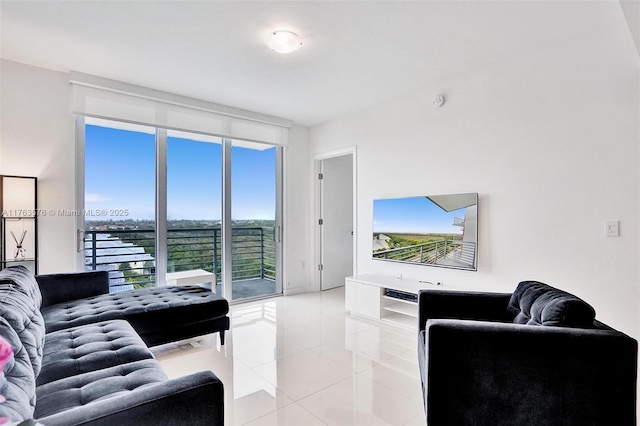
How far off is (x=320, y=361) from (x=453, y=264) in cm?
166

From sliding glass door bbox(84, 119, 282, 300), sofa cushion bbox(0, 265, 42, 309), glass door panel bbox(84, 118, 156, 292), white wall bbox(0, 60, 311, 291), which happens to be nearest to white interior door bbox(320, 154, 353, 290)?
sliding glass door bbox(84, 119, 282, 300)

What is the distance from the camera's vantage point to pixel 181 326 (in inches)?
108

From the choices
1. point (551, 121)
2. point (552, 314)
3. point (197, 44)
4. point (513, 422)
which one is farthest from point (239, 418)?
point (551, 121)

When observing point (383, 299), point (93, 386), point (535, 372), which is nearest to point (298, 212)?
point (383, 299)

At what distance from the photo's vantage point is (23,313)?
1638mm

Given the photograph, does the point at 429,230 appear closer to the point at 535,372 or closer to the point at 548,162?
the point at 548,162

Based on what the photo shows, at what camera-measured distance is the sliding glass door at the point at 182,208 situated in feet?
12.1

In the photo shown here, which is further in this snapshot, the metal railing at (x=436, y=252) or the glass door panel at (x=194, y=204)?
the glass door panel at (x=194, y=204)

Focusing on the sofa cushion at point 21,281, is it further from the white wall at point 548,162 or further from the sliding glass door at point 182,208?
the white wall at point 548,162

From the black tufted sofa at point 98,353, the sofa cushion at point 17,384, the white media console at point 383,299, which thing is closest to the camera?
the sofa cushion at point 17,384

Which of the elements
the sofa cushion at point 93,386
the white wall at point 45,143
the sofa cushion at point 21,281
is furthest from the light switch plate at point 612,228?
the white wall at point 45,143

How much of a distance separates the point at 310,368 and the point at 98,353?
1.42 metres

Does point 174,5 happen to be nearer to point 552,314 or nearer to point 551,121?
point 552,314

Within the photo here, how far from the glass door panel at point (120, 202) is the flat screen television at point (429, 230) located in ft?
8.82
